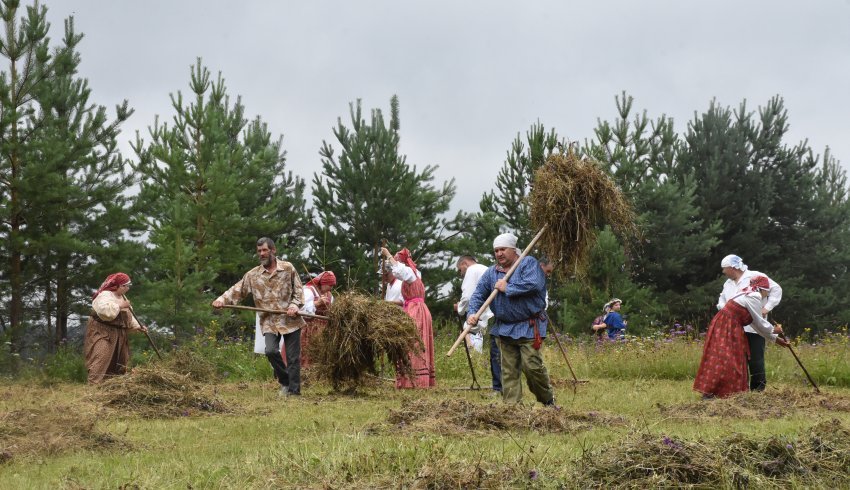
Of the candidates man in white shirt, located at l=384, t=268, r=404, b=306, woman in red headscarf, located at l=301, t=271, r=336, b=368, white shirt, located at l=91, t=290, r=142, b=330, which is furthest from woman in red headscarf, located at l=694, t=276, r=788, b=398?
white shirt, located at l=91, t=290, r=142, b=330

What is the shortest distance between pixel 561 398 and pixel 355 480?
630 centimetres

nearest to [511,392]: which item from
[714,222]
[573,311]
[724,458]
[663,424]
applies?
[663,424]

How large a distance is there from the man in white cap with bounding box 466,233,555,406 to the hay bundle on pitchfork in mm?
618

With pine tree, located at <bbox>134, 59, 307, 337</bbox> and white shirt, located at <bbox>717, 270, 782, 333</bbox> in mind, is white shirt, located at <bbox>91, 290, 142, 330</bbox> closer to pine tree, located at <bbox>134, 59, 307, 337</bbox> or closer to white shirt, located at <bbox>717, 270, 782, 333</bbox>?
pine tree, located at <bbox>134, 59, 307, 337</bbox>

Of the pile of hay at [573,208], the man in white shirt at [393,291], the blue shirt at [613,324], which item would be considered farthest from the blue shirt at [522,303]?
the blue shirt at [613,324]

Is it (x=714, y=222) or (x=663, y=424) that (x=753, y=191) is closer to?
(x=714, y=222)

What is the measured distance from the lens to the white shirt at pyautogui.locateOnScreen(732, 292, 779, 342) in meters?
11.1

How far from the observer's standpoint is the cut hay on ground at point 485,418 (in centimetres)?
761

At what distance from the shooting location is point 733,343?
11203mm

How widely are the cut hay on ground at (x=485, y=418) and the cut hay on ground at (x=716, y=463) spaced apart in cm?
194

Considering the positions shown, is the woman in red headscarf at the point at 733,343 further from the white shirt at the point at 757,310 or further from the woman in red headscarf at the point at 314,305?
the woman in red headscarf at the point at 314,305

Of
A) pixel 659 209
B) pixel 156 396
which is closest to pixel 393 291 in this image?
pixel 156 396

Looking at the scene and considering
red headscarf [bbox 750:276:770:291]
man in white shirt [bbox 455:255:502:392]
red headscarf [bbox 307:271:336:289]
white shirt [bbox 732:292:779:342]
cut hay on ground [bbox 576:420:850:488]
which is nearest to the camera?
cut hay on ground [bbox 576:420:850:488]

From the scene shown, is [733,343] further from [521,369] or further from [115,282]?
[115,282]
